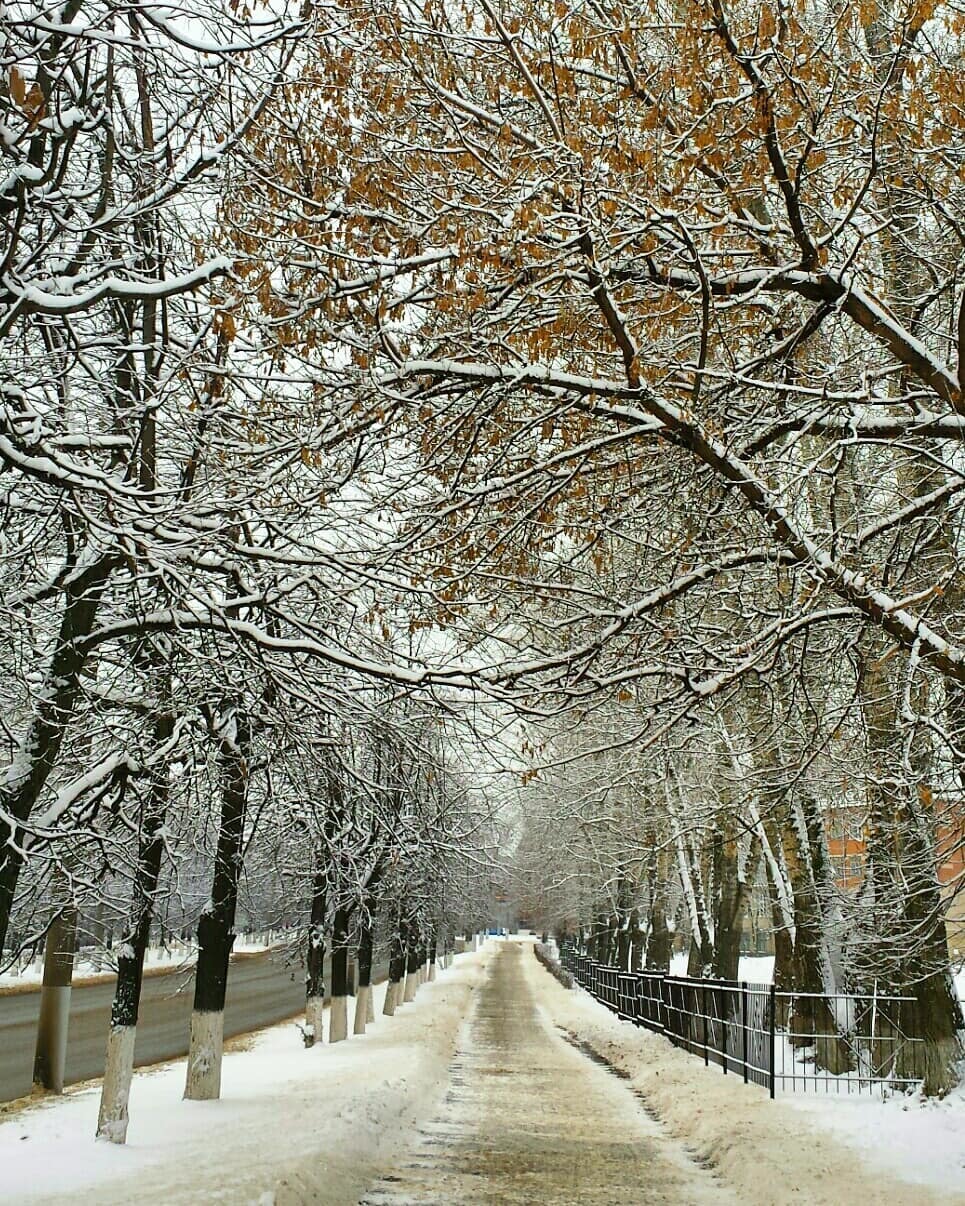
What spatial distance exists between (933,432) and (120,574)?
5819 millimetres

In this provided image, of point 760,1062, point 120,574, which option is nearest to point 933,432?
point 120,574

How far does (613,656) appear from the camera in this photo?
8312mm

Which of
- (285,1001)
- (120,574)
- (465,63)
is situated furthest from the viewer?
(285,1001)

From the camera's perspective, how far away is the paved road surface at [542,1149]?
386 inches

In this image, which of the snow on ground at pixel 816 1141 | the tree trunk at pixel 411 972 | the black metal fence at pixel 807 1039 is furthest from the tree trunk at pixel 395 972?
the snow on ground at pixel 816 1141

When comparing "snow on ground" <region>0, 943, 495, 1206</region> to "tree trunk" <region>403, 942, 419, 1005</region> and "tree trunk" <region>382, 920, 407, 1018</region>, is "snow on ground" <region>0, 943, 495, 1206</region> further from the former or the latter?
"tree trunk" <region>403, 942, 419, 1005</region>

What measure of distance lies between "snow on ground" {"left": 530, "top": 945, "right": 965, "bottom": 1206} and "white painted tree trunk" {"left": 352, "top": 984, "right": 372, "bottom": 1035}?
1061cm

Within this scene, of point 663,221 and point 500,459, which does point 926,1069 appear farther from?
point 663,221

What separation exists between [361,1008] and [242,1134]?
16860 mm

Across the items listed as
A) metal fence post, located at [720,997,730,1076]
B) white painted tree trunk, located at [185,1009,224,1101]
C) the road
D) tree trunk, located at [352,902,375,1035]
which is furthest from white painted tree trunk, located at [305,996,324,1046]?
white painted tree trunk, located at [185,1009,224,1101]

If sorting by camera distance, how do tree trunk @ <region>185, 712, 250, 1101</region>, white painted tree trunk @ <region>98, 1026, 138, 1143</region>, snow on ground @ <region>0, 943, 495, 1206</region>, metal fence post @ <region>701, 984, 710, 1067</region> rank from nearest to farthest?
snow on ground @ <region>0, 943, 495, 1206</region>
white painted tree trunk @ <region>98, 1026, 138, 1143</region>
tree trunk @ <region>185, 712, 250, 1101</region>
metal fence post @ <region>701, 984, 710, 1067</region>

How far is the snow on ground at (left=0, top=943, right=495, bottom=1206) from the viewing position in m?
8.94

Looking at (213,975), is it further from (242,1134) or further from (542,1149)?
(542,1149)

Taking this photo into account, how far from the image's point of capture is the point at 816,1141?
11.4 meters
